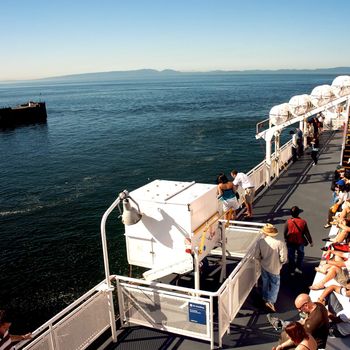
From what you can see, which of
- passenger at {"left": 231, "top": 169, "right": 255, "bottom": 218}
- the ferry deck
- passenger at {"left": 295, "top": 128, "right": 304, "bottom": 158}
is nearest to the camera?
the ferry deck

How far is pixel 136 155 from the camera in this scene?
39562 millimetres

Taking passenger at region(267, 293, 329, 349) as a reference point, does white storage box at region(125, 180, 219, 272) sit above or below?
above

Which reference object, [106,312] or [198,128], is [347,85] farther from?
[198,128]

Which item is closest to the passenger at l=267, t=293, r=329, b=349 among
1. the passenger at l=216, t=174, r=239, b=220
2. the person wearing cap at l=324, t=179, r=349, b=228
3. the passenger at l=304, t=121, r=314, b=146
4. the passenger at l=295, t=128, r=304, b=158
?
the passenger at l=216, t=174, r=239, b=220

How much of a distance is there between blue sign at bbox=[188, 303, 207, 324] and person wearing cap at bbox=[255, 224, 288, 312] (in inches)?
65.3

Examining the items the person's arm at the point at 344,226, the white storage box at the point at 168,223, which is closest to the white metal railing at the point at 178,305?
the white storage box at the point at 168,223

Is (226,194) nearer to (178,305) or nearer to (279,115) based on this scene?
(178,305)

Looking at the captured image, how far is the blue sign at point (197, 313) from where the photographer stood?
5.87 m

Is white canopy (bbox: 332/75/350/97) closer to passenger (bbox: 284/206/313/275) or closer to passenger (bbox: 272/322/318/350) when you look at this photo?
passenger (bbox: 284/206/313/275)

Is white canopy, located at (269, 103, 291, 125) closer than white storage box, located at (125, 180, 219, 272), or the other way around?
white storage box, located at (125, 180, 219, 272)

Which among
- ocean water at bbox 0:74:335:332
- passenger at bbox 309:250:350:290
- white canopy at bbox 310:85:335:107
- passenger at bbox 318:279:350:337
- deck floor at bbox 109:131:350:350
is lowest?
ocean water at bbox 0:74:335:332

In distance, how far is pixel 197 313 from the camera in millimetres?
5926

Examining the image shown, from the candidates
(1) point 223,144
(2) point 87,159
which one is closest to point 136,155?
(2) point 87,159

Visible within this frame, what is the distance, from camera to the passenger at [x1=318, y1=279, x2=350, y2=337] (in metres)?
5.65
